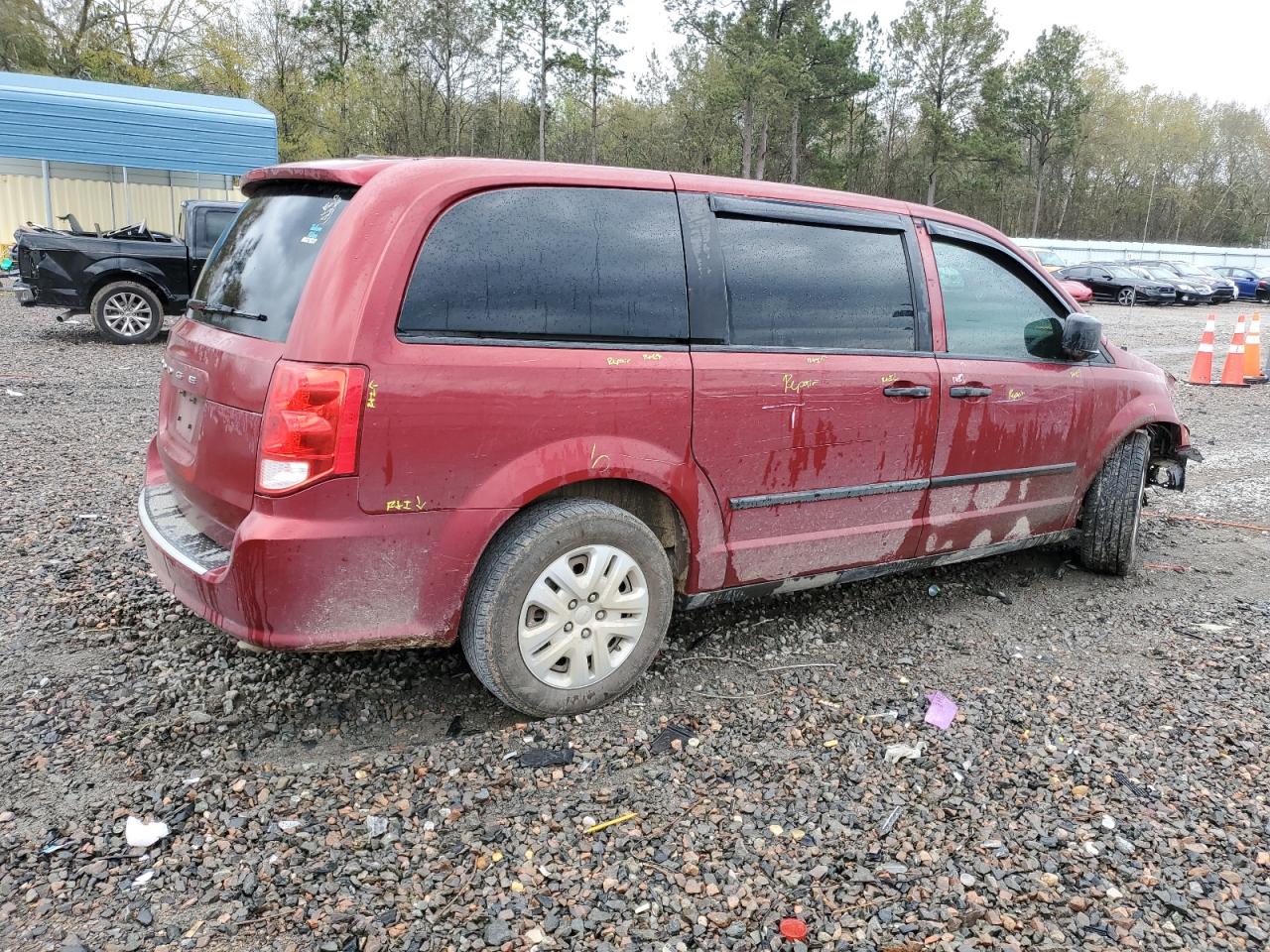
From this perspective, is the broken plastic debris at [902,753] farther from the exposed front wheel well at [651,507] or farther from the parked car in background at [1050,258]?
the parked car in background at [1050,258]

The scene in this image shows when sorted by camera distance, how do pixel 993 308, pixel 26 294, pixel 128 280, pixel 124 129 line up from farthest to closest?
1. pixel 124 129
2. pixel 128 280
3. pixel 26 294
4. pixel 993 308

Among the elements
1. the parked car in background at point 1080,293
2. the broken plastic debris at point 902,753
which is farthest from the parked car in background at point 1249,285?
the broken plastic debris at point 902,753

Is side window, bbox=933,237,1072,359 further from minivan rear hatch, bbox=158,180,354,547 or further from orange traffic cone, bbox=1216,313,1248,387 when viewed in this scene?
orange traffic cone, bbox=1216,313,1248,387

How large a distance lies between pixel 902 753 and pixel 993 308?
212 cm

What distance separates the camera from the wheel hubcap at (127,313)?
11.8 meters

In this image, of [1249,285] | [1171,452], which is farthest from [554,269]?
[1249,285]

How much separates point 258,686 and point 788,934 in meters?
2.05

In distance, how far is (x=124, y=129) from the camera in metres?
22.6

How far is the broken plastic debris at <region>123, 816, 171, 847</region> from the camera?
2.43 meters

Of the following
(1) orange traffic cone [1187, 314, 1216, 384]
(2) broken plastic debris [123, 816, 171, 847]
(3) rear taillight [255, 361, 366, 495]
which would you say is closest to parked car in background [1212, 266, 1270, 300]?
(1) orange traffic cone [1187, 314, 1216, 384]

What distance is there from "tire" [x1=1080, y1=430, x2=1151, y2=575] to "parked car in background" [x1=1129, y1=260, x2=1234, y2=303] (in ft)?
107

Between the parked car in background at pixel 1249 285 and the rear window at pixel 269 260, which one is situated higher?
the parked car in background at pixel 1249 285

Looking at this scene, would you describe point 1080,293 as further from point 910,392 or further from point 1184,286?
point 1184,286

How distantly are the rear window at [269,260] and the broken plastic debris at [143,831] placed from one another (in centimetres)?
140
